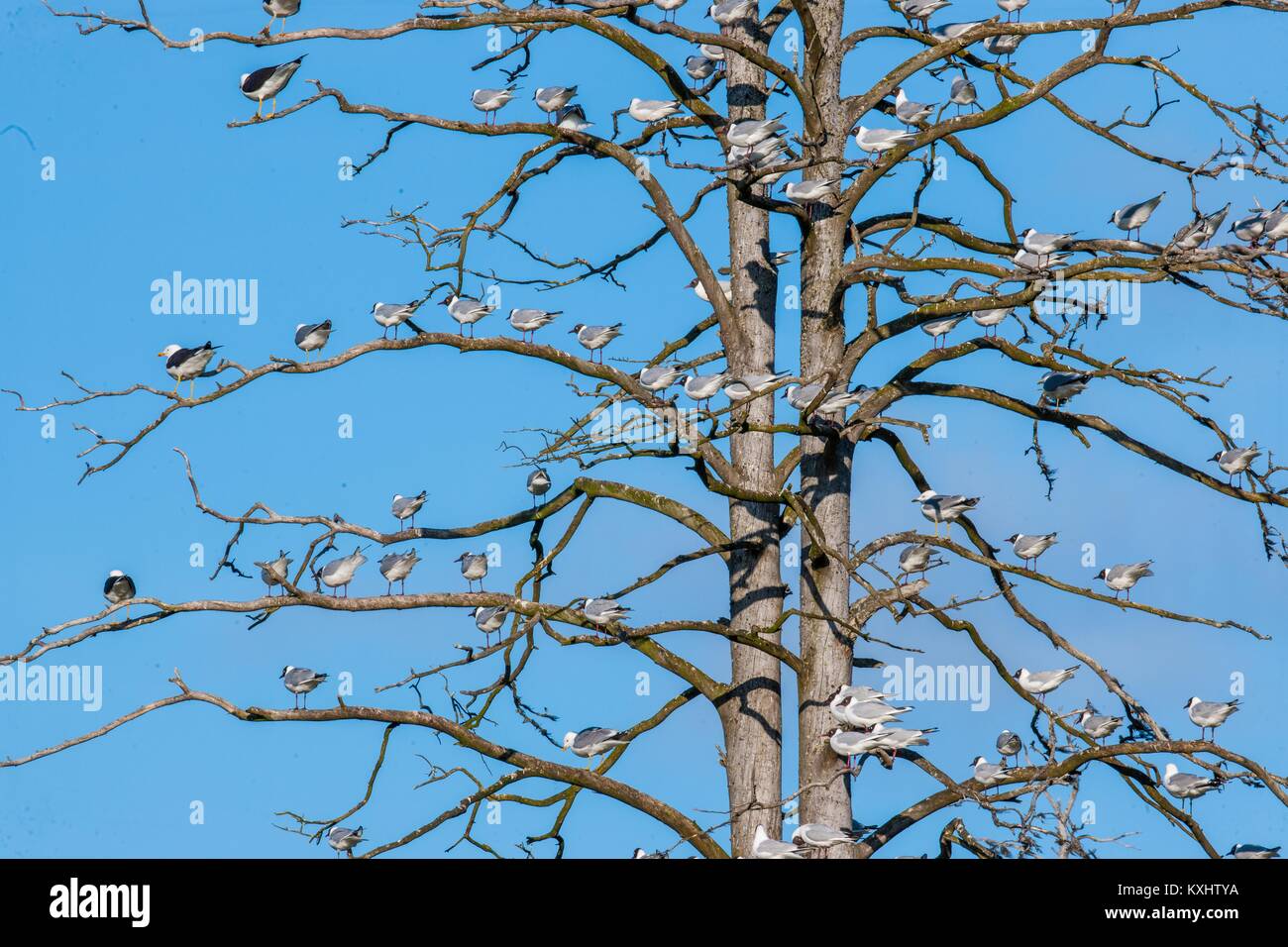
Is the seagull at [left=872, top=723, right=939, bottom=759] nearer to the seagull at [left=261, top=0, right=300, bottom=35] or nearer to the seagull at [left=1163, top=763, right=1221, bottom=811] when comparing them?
the seagull at [left=1163, top=763, right=1221, bottom=811]

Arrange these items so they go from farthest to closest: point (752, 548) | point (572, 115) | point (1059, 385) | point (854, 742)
Answer: point (572, 115), point (752, 548), point (1059, 385), point (854, 742)

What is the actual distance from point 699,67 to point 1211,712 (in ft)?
25.8

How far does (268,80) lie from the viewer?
1455 centimetres

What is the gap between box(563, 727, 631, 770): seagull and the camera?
14.3 meters

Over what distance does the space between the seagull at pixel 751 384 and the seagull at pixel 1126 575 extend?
4304 millimetres

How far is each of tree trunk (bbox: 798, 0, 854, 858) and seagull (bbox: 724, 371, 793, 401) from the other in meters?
0.43

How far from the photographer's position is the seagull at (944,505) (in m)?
14.2

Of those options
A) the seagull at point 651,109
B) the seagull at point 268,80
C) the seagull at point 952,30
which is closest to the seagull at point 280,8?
the seagull at point 268,80

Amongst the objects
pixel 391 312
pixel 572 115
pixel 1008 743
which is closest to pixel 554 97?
pixel 572 115

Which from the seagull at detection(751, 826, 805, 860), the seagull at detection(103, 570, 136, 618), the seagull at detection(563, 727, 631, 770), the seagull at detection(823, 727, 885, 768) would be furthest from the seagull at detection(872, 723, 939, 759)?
the seagull at detection(103, 570, 136, 618)

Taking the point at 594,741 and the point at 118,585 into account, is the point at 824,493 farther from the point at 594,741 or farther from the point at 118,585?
the point at 118,585

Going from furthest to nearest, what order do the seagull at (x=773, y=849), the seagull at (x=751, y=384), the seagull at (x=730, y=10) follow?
the seagull at (x=730, y=10) < the seagull at (x=751, y=384) < the seagull at (x=773, y=849)

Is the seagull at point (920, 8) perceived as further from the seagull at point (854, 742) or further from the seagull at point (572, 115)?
the seagull at point (854, 742)
